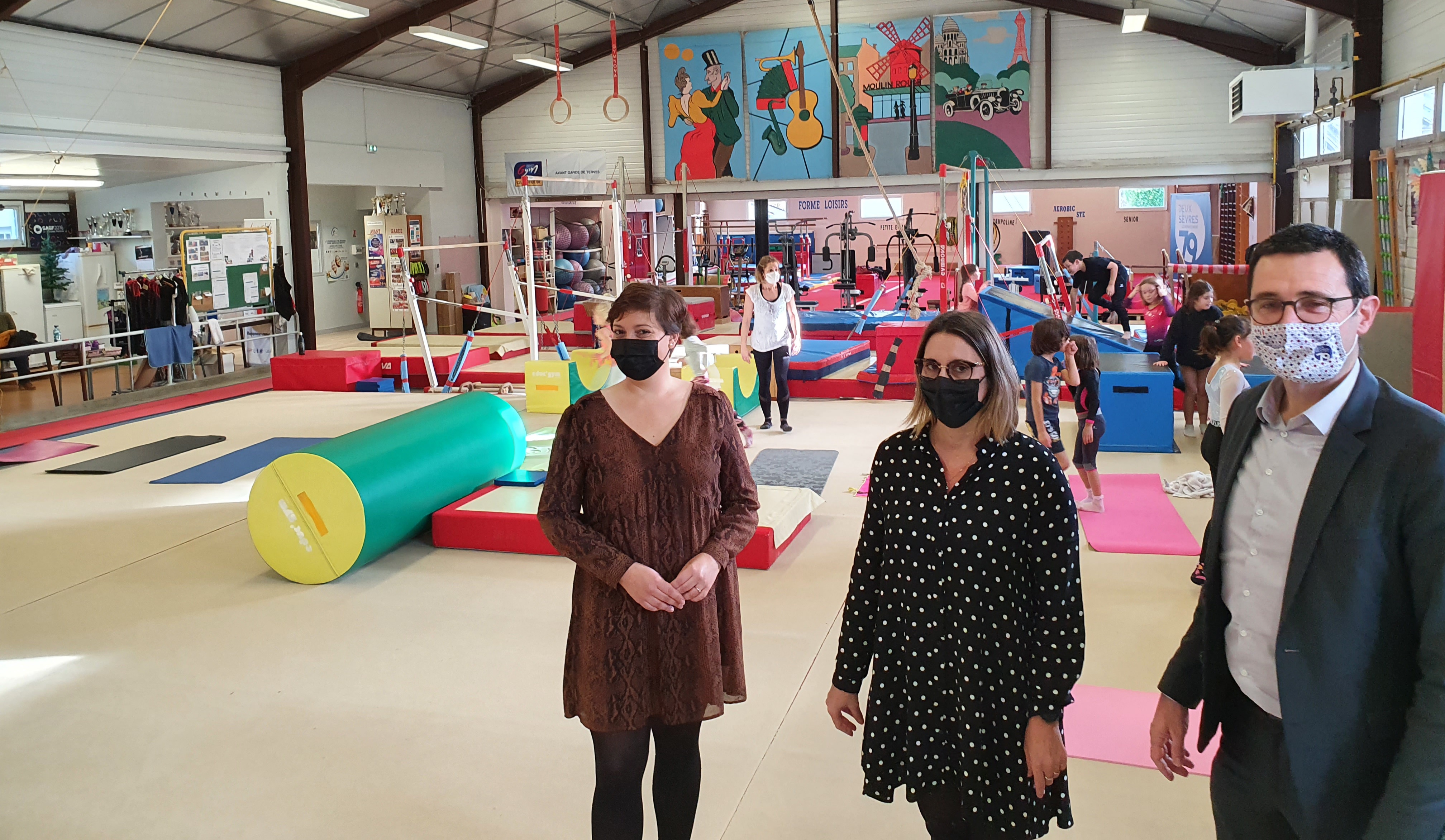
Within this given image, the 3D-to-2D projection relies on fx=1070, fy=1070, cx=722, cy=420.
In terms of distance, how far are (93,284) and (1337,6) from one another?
17477 mm

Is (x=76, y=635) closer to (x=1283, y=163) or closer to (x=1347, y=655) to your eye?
(x=1347, y=655)

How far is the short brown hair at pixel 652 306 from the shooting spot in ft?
8.70

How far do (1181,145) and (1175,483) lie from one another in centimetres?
1256

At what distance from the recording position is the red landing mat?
10.2 m

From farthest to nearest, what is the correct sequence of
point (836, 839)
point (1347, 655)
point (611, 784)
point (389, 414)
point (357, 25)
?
point (357, 25)
point (389, 414)
point (836, 839)
point (611, 784)
point (1347, 655)

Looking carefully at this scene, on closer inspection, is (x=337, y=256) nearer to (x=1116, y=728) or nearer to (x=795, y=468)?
(x=795, y=468)

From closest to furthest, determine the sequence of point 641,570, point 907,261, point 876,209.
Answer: point 641,570, point 907,261, point 876,209

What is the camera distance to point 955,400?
81.0 inches

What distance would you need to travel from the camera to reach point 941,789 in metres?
2.08

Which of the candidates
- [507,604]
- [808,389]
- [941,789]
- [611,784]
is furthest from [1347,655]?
[808,389]

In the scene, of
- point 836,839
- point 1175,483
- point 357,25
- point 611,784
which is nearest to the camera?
point 611,784

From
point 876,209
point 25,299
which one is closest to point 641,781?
point 25,299

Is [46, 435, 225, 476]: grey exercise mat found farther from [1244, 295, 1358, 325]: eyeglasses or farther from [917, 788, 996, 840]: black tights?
[1244, 295, 1358, 325]: eyeglasses

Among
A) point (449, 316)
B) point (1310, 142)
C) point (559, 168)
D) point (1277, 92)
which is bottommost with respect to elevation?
point (449, 316)
